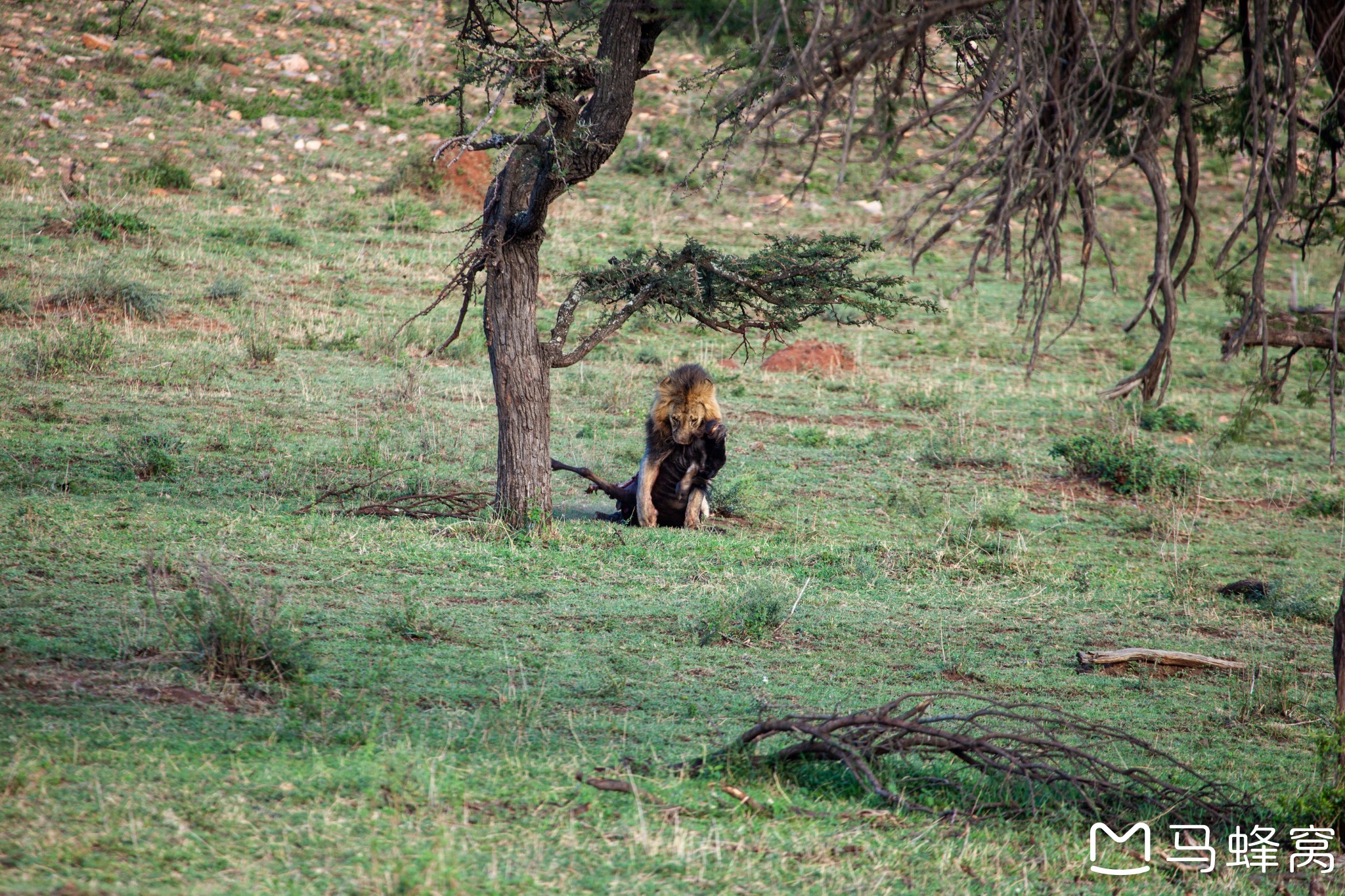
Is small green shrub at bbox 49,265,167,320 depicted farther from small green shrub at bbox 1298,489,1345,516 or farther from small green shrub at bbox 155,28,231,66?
small green shrub at bbox 1298,489,1345,516

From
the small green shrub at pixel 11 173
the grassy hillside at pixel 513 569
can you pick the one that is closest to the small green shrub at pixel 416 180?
the grassy hillside at pixel 513 569

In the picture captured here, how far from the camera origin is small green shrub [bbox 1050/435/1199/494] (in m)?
13.0

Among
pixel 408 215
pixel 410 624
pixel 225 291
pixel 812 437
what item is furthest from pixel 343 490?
pixel 408 215

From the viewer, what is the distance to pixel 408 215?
2205cm

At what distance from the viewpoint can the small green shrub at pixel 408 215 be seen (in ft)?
71.3

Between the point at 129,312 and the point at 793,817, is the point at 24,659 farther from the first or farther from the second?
the point at 129,312

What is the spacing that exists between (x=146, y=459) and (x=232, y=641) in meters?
5.28

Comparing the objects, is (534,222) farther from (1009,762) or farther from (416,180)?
(416,180)

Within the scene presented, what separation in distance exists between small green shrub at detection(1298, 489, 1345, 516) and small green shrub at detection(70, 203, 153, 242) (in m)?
16.3

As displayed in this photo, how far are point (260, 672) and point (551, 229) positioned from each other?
708 inches

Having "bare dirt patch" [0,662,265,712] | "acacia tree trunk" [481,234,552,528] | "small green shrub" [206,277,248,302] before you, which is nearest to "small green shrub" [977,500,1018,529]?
"acacia tree trunk" [481,234,552,528]

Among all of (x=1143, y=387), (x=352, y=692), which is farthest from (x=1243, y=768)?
(x=352, y=692)

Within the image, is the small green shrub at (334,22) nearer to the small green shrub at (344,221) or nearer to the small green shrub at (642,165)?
the small green shrub at (642,165)

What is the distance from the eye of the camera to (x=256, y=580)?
23.3 ft
